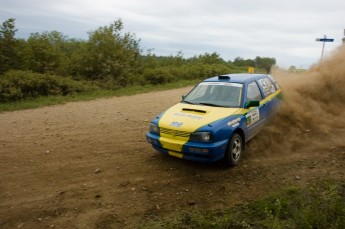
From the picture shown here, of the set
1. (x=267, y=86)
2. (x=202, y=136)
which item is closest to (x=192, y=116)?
(x=202, y=136)

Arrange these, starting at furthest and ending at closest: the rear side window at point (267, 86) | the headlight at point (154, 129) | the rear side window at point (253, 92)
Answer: the rear side window at point (267, 86) → the rear side window at point (253, 92) → the headlight at point (154, 129)

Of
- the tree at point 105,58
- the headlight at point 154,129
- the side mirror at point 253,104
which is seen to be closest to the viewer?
the headlight at point 154,129

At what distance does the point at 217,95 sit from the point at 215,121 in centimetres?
128

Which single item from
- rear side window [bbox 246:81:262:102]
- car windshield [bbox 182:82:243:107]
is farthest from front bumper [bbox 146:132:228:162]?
rear side window [bbox 246:81:262:102]

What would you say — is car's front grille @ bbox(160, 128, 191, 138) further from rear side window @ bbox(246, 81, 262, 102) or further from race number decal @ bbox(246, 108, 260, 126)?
rear side window @ bbox(246, 81, 262, 102)

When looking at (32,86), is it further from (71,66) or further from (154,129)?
(154,129)

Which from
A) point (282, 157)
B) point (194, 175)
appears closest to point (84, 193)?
point (194, 175)

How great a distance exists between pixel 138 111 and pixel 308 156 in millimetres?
6271

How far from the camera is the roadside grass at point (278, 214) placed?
4.25m

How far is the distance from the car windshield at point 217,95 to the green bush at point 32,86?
861 cm

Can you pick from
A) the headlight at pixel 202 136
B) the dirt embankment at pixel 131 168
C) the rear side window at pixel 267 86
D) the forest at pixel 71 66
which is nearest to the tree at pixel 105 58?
the forest at pixel 71 66

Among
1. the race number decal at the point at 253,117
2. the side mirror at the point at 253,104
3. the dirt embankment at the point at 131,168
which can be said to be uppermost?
the side mirror at the point at 253,104

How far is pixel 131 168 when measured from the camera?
6.27m

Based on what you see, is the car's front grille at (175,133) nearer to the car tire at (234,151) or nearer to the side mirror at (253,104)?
the car tire at (234,151)
